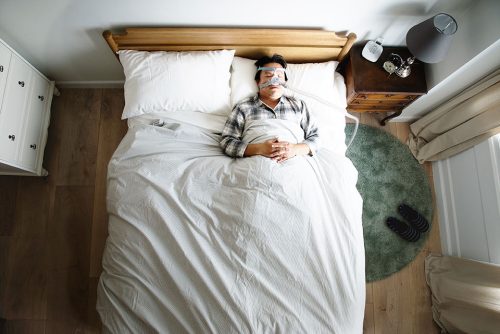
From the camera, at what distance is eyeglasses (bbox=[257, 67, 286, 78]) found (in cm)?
152

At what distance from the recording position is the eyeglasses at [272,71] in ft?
4.99

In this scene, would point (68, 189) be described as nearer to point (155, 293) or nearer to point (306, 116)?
point (155, 293)

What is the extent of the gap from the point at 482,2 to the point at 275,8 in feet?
3.23

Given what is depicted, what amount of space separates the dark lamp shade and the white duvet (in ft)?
2.32

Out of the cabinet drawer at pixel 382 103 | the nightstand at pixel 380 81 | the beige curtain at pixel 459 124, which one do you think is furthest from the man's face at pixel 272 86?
the beige curtain at pixel 459 124

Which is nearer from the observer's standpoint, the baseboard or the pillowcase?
the pillowcase

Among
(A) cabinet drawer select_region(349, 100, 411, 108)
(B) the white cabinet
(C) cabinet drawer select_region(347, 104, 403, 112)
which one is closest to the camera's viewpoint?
(B) the white cabinet

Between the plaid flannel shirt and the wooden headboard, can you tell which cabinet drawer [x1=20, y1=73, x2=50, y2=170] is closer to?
the wooden headboard

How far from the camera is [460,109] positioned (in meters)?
1.57

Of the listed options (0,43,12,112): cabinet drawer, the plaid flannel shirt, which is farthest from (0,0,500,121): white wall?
the plaid flannel shirt

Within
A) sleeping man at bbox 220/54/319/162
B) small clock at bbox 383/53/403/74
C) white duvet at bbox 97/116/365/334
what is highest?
small clock at bbox 383/53/403/74

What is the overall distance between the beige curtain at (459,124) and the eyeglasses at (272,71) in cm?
104

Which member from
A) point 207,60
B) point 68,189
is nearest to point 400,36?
point 207,60

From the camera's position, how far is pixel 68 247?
1.72 m
